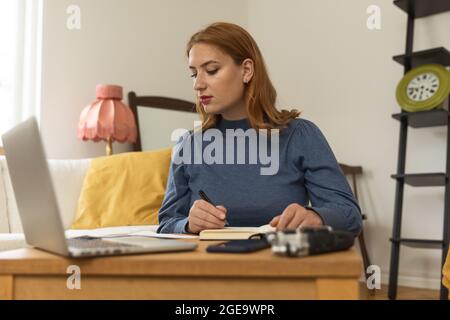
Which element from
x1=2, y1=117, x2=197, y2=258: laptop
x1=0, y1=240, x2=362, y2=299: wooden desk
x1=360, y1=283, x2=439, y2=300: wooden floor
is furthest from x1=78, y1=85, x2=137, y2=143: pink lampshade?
x1=0, y1=240, x2=362, y2=299: wooden desk

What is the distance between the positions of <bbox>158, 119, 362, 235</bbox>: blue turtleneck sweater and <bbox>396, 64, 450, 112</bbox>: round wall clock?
1.69 metres

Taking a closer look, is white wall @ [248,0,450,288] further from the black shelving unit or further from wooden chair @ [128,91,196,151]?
wooden chair @ [128,91,196,151]

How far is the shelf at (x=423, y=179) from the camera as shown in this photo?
8.97 feet

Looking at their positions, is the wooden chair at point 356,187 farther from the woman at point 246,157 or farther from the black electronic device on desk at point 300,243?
the black electronic device on desk at point 300,243

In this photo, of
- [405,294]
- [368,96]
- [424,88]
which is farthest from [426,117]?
[405,294]

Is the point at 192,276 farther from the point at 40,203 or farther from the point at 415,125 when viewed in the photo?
the point at 415,125

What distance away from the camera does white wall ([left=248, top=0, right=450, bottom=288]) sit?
3.05 m

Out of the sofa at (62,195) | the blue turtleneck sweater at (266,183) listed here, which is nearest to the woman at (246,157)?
the blue turtleneck sweater at (266,183)

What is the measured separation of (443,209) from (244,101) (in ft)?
6.54

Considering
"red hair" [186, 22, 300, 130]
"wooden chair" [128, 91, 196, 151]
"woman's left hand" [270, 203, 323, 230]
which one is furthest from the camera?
"wooden chair" [128, 91, 196, 151]

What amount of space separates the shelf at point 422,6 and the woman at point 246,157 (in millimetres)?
1861

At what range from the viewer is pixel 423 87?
2836 millimetres

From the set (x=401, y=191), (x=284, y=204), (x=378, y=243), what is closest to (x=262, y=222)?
(x=284, y=204)

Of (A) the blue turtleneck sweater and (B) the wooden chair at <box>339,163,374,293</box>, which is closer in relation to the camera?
(A) the blue turtleneck sweater
